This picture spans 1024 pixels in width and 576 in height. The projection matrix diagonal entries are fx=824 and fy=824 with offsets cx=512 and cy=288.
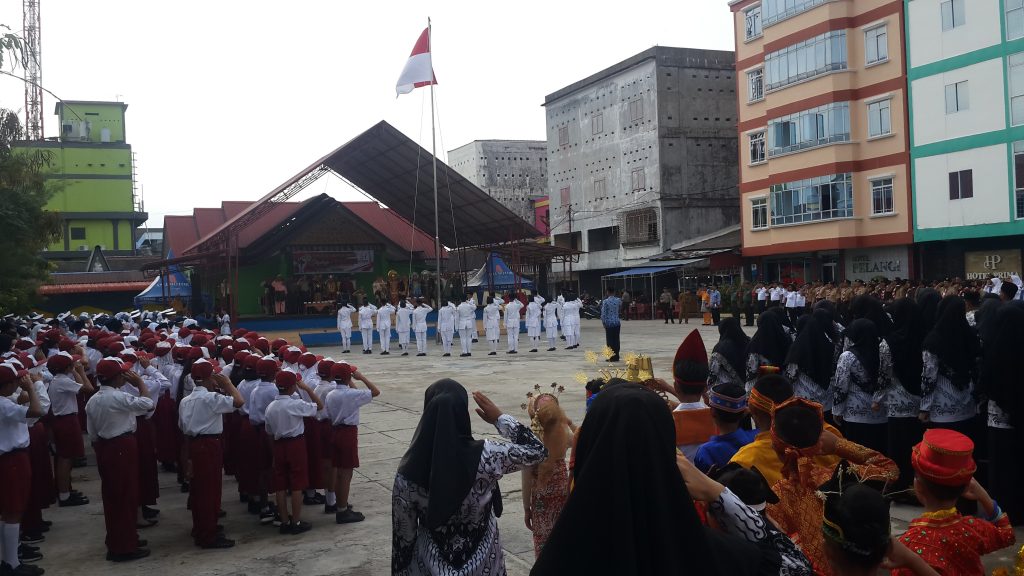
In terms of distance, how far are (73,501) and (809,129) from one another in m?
27.5

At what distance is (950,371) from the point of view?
245 inches

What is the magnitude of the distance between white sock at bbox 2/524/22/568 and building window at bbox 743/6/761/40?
31717 mm

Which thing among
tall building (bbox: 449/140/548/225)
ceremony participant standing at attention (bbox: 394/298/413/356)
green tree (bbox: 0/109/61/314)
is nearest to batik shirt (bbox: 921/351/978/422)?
green tree (bbox: 0/109/61/314)

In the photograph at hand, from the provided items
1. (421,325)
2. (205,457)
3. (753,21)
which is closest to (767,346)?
(205,457)

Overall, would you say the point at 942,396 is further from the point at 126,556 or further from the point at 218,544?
the point at 126,556

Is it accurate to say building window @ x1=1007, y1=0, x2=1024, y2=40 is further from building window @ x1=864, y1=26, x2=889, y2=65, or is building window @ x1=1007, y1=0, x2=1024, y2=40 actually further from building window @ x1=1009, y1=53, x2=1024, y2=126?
building window @ x1=864, y1=26, x2=889, y2=65

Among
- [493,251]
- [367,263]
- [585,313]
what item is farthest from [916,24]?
[367,263]

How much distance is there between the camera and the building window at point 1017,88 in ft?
76.6

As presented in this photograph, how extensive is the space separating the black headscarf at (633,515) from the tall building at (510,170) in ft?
185

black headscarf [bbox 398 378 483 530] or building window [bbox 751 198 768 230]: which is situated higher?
building window [bbox 751 198 768 230]

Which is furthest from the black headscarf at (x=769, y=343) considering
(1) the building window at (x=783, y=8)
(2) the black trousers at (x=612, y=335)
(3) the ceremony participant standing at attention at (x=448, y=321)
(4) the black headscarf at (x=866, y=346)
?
(1) the building window at (x=783, y=8)

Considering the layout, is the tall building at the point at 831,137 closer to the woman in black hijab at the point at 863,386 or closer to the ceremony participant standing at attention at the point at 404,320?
the ceremony participant standing at attention at the point at 404,320

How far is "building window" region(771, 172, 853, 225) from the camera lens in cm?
2914

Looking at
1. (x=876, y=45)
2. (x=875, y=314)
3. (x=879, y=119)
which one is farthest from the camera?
(x=879, y=119)
